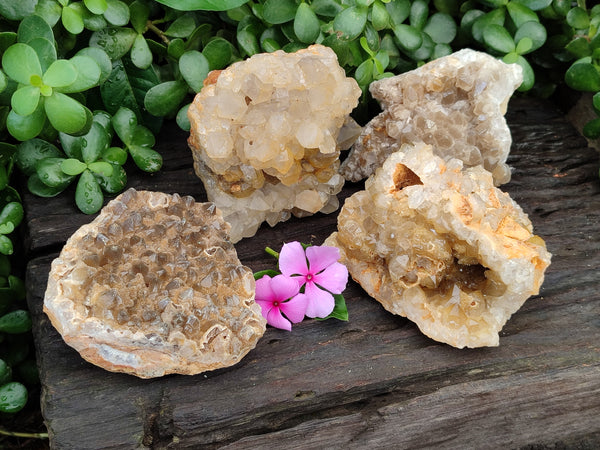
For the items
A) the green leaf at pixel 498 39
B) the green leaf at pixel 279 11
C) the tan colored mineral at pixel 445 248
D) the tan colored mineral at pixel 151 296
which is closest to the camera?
the tan colored mineral at pixel 151 296

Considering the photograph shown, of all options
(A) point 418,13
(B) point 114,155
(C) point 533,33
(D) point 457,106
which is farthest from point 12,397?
(C) point 533,33

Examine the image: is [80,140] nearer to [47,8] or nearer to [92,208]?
[92,208]

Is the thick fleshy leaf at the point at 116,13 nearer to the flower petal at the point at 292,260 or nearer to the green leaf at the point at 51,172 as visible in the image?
the green leaf at the point at 51,172

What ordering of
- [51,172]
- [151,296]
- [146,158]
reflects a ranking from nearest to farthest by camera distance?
1. [151,296]
2. [51,172]
3. [146,158]

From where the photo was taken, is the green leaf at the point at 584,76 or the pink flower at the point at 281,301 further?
the green leaf at the point at 584,76

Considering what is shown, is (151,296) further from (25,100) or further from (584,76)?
(584,76)

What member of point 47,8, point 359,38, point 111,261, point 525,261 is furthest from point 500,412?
point 47,8

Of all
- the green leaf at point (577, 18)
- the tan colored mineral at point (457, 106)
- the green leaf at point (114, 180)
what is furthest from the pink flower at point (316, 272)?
the green leaf at point (577, 18)
